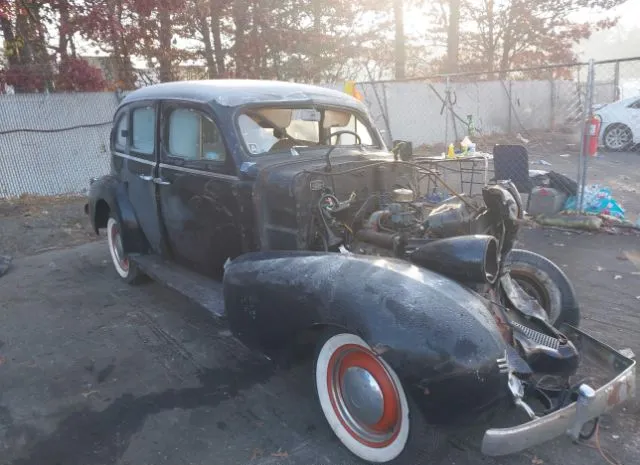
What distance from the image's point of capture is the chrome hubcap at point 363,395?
249 cm

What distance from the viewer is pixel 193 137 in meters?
4.07

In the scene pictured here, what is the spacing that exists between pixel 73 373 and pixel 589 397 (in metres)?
3.27

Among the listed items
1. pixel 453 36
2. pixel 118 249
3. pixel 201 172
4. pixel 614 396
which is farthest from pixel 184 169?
pixel 453 36

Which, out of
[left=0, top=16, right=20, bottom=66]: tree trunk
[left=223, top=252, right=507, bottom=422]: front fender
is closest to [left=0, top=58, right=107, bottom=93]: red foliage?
[left=0, top=16, right=20, bottom=66]: tree trunk

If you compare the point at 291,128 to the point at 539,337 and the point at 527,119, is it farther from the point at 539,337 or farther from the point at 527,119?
the point at 527,119

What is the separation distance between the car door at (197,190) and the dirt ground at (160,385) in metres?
0.66

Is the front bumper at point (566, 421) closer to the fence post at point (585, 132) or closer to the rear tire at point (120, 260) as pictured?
the rear tire at point (120, 260)

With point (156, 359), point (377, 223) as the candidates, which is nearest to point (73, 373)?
point (156, 359)

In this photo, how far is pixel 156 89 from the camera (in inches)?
183

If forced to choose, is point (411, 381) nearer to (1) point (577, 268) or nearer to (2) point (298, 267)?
(2) point (298, 267)

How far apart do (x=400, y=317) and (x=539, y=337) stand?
3.51ft

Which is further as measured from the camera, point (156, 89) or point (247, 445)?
point (156, 89)

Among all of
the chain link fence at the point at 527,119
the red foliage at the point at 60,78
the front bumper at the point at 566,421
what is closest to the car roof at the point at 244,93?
the front bumper at the point at 566,421

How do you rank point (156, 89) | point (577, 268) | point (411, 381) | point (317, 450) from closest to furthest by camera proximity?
point (411, 381) < point (317, 450) < point (156, 89) < point (577, 268)
